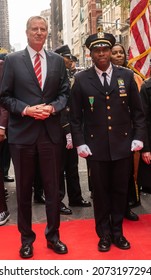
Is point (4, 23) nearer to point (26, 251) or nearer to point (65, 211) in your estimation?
point (65, 211)

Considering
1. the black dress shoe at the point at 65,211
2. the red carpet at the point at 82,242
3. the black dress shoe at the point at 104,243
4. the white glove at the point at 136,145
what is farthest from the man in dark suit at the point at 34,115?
the black dress shoe at the point at 65,211

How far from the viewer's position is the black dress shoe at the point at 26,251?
3854 mm

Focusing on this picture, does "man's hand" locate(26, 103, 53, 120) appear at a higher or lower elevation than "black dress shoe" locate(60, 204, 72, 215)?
higher

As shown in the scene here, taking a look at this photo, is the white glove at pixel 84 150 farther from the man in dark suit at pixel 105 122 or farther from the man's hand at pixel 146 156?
the man's hand at pixel 146 156

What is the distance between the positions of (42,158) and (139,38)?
2763 millimetres

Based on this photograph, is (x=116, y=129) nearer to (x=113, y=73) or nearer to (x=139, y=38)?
(x=113, y=73)

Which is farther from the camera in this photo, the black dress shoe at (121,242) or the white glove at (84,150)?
the black dress shoe at (121,242)

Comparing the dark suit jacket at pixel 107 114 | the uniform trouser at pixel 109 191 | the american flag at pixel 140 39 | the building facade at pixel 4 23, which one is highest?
the building facade at pixel 4 23

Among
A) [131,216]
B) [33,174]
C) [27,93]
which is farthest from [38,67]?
[131,216]

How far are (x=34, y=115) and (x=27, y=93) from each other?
255mm

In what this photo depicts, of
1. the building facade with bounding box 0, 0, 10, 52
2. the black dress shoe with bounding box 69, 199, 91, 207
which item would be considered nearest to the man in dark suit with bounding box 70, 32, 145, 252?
the black dress shoe with bounding box 69, 199, 91, 207

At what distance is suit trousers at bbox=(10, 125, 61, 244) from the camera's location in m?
3.79

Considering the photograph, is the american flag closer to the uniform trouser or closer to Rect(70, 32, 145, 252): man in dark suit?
Rect(70, 32, 145, 252): man in dark suit

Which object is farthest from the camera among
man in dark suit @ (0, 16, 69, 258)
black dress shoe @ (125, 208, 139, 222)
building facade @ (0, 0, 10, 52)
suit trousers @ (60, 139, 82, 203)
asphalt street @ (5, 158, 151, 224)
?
building facade @ (0, 0, 10, 52)
